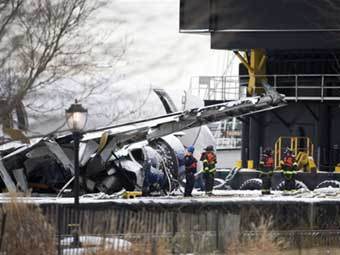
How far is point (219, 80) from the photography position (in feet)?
153

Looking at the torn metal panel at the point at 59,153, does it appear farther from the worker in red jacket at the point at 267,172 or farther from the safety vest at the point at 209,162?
the worker in red jacket at the point at 267,172

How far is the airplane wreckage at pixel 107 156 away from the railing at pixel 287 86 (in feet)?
39.6

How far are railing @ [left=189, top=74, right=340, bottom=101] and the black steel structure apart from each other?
42 mm

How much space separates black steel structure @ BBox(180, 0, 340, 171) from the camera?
4197cm

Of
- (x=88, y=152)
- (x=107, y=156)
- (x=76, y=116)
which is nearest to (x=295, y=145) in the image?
(x=107, y=156)

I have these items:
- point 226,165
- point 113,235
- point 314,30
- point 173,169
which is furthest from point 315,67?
point 113,235

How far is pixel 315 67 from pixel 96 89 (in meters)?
29.3

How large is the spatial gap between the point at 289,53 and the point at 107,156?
56.4 ft

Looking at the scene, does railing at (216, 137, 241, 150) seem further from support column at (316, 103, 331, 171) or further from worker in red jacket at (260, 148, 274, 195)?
worker in red jacket at (260, 148, 274, 195)

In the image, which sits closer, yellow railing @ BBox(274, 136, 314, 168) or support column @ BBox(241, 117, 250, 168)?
yellow railing @ BBox(274, 136, 314, 168)

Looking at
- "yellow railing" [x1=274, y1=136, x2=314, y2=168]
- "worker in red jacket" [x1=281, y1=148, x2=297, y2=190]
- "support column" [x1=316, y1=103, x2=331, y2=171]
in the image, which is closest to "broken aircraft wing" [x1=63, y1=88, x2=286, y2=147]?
"worker in red jacket" [x1=281, y1=148, x2=297, y2=190]

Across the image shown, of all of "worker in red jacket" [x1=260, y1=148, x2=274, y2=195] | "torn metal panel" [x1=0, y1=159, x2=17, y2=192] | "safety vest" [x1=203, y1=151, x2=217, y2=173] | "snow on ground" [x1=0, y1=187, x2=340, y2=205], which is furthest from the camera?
"worker in red jacket" [x1=260, y1=148, x2=274, y2=195]

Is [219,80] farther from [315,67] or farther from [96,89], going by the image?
[96,89]

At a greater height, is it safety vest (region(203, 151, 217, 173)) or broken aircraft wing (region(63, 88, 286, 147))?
broken aircraft wing (region(63, 88, 286, 147))
